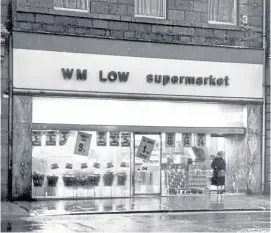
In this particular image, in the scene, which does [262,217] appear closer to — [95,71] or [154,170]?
[154,170]

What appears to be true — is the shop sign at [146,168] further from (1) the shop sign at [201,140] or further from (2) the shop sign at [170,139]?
(1) the shop sign at [201,140]

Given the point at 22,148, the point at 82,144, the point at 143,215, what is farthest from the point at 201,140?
the point at 22,148

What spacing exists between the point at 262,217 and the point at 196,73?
6.72m

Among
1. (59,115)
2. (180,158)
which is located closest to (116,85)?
(59,115)

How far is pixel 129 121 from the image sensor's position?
19.7 metres

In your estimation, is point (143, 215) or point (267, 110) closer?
point (143, 215)

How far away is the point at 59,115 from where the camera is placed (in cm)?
1894

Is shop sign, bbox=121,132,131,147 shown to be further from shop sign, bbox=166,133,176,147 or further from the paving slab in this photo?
the paving slab

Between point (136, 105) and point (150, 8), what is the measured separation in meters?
3.33

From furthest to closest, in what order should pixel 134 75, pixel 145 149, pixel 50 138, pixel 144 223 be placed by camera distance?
pixel 145 149
pixel 134 75
pixel 50 138
pixel 144 223

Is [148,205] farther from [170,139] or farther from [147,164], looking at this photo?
[170,139]

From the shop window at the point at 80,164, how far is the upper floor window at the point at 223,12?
17.1 ft

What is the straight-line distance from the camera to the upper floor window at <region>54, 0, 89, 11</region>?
18969 millimetres

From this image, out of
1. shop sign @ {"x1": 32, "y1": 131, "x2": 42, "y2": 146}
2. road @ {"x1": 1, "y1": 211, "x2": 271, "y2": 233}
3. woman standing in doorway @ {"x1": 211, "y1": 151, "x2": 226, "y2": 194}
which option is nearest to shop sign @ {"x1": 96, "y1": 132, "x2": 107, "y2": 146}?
shop sign @ {"x1": 32, "y1": 131, "x2": 42, "y2": 146}
